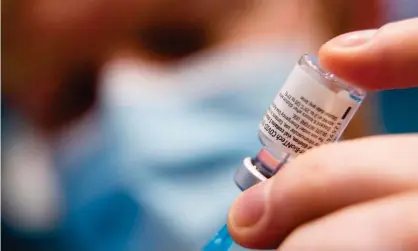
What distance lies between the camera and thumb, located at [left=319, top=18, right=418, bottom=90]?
347 mm

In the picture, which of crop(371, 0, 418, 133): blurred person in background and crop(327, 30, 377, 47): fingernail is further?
crop(371, 0, 418, 133): blurred person in background

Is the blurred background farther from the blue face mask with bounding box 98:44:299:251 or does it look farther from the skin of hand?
the skin of hand

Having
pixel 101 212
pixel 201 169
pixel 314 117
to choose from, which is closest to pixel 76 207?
pixel 101 212

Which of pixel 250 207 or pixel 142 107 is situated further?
pixel 142 107

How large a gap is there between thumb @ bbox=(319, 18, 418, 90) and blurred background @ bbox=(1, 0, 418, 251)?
32 cm

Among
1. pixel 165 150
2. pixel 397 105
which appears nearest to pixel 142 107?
pixel 165 150

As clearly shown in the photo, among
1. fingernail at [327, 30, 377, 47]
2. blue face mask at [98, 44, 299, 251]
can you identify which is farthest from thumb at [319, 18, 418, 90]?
blue face mask at [98, 44, 299, 251]

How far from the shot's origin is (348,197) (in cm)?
32

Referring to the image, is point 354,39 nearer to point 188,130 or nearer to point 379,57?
point 379,57

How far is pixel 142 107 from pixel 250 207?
1.24ft

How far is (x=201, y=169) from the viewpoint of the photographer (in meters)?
0.67

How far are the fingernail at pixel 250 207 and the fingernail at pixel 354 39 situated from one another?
10cm

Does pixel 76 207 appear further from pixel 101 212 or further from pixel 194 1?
pixel 194 1

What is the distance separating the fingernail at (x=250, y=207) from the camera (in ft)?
1.09
